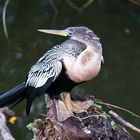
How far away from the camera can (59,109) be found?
2107mm

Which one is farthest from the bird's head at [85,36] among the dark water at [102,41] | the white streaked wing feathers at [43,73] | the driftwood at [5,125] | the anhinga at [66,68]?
the dark water at [102,41]

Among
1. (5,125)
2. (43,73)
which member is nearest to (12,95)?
(43,73)

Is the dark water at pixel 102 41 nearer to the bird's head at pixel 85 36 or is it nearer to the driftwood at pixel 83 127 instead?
the driftwood at pixel 83 127

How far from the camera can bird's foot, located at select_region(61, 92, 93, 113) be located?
2131 mm

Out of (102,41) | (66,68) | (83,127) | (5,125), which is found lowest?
(102,41)

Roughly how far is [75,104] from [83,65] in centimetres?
25

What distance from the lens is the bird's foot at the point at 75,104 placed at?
213cm

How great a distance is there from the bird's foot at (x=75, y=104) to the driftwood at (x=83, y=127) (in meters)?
0.02

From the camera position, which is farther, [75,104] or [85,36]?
[75,104]

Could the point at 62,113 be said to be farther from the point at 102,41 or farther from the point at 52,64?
the point at 102,41

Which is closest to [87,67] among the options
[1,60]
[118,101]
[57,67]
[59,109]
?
[57,67]

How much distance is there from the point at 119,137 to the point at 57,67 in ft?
1.33

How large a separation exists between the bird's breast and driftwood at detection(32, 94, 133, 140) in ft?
0.64

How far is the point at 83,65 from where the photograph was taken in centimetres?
197
